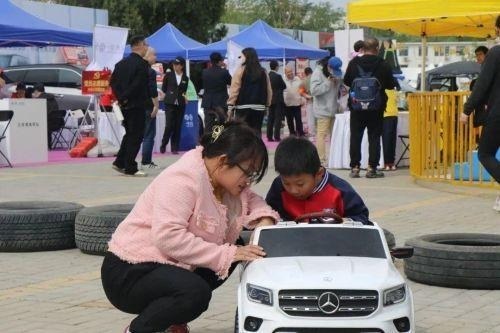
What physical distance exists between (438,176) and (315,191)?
356 inches

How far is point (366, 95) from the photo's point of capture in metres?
14.4

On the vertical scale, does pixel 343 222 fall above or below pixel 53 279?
above

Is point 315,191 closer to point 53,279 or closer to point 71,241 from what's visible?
point 53,279

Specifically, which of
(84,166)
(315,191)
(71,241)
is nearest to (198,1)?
(84,166)

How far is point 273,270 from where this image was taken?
15.1 ft

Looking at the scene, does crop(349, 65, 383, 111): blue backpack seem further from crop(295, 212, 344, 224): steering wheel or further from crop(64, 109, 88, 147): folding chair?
crop(64, 109, 88, 147): folding chair

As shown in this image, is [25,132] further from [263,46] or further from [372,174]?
[263,46]

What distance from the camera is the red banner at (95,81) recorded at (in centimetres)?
2019

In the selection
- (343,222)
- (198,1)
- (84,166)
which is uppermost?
(198,1)

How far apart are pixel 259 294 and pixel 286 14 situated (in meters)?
84.3

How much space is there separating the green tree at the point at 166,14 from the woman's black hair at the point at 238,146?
37811 millimetres

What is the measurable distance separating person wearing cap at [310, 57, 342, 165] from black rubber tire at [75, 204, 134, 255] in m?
8.56

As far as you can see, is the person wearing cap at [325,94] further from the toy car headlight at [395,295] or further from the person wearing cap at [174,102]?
the toy car headlight at [395,295]

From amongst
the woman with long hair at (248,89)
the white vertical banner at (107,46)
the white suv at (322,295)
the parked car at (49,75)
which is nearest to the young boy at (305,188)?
the white suv at (322,295)
